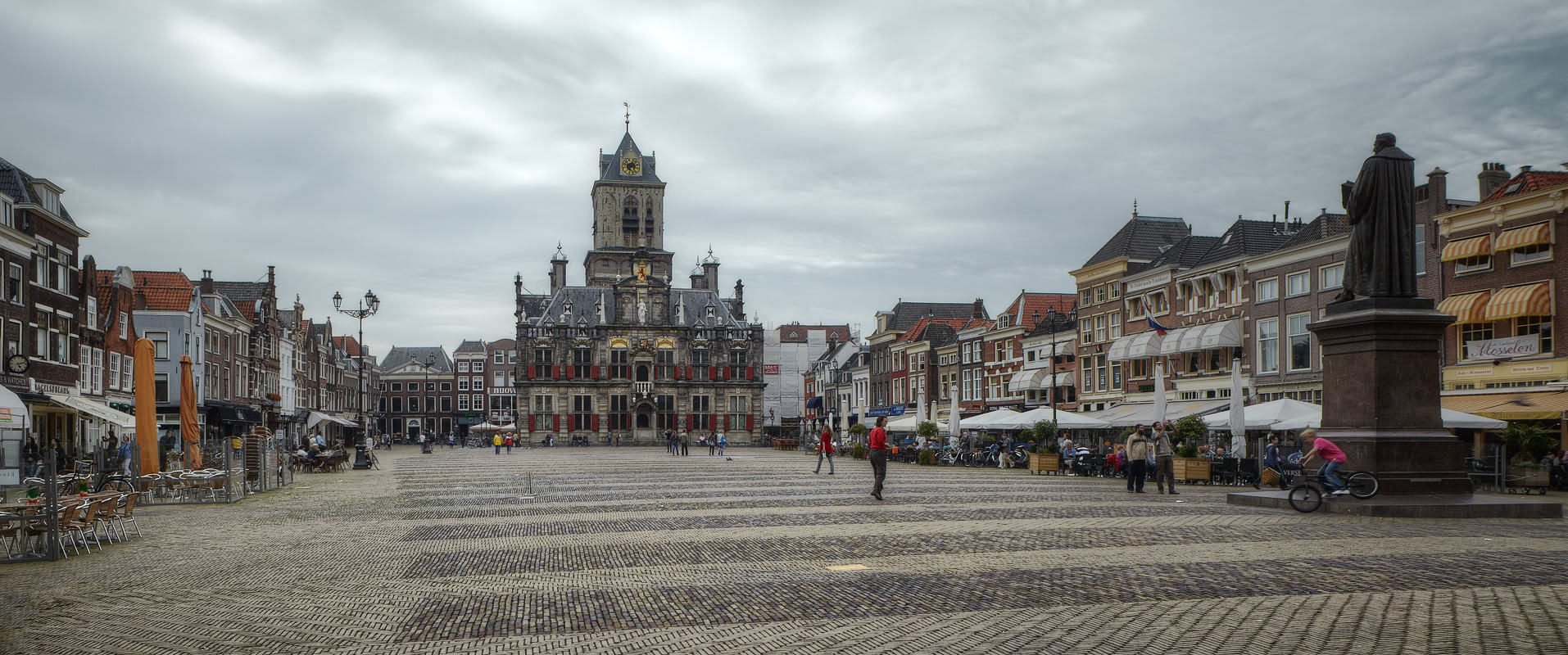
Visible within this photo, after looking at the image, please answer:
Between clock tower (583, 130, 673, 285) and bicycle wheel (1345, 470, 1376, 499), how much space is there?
3415 inches

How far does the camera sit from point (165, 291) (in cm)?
5191

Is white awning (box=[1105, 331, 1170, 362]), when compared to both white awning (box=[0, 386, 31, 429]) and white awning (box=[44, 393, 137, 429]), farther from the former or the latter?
white awning (box=[0, 386, 31, 429])

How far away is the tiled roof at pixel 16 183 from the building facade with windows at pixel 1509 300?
4038 cm

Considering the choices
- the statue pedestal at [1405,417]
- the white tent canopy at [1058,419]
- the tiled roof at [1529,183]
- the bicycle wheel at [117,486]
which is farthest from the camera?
the white tent canopy at [1058,419]

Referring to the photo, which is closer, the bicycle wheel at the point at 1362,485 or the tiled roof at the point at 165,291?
the bicycle wheel at the point at 1362,485

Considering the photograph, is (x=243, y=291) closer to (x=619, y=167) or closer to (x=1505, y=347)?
(x=619, y=167)

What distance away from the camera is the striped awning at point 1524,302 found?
28719 mm

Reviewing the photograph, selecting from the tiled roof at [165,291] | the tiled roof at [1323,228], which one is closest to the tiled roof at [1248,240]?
the tiled roof at [1323,228]

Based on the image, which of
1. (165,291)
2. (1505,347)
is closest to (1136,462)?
(1505,347)

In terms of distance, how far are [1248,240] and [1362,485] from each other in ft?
96.1

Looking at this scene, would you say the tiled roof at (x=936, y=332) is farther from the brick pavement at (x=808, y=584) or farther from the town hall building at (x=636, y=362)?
the brick pavement at (x=808, y=584)

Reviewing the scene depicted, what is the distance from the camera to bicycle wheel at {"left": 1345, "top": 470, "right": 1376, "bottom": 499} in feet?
51.5

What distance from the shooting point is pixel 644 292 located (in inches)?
3691

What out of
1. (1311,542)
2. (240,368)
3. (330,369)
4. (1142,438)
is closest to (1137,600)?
(1311,542)
